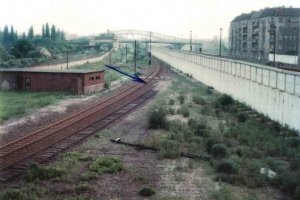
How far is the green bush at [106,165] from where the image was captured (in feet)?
52.2

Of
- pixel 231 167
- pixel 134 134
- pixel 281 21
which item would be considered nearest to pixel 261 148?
pixel 231 167

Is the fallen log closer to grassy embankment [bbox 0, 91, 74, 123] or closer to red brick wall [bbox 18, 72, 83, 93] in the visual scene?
grassy embankment [bbox 0, 91, 74, 123]

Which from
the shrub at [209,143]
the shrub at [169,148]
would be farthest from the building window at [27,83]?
the shrub at [209,143]

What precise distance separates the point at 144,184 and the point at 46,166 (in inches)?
147

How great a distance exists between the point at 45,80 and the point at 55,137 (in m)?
20.7

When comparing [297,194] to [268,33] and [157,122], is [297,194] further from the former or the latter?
[268,33]

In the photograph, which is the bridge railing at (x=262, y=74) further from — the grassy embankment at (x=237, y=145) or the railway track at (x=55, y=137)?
the railway track at (x=55, y=137)

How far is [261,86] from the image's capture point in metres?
29.8

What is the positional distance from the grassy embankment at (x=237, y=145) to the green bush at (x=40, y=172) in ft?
15.5

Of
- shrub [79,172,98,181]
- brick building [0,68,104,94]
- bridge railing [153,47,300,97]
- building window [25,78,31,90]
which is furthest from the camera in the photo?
building window [25,78,31,90]

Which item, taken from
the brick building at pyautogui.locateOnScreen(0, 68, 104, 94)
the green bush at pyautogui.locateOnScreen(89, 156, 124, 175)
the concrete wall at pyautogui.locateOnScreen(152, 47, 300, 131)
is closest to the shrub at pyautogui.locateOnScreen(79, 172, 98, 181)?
the green bush at pyautogui.locateOnScreen(89, 156, 124, 175)

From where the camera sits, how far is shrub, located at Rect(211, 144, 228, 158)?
18.2m

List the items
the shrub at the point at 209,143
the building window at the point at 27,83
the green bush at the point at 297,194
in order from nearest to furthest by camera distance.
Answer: the green bush at the point at 297,194, the shrub at the point at 209,143, the building window at the point at 27,83

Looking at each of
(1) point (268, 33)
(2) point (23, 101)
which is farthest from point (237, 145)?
(1) point (268, 33)
